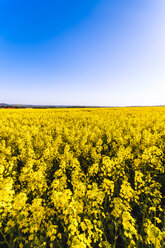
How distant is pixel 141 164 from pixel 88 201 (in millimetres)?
3073

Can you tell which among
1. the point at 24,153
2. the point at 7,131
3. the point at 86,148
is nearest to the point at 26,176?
the point at 24,153

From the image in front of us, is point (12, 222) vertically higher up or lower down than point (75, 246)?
lower down

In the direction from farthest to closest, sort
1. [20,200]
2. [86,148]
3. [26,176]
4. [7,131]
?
[7,131]
[86,148]
[26,176]
[20,200]

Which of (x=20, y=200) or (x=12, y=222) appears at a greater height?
(x=20, y=200)

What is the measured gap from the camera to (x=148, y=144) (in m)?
7.01

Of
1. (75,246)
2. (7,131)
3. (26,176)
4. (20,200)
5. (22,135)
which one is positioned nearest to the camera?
(75,246)

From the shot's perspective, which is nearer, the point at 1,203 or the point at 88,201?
the point at 1,203

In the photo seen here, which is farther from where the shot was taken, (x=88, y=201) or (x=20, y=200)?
(x=88, y=201)

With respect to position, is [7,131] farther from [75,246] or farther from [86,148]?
[75,246]

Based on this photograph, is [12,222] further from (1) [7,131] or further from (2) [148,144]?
(1) [7,131]

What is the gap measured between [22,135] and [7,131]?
215cm

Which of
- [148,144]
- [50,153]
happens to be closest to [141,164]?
[148,144]

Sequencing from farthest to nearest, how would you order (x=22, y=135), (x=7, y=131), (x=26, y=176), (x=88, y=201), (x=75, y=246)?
1. (x=7, y=131)
2. (x=22, y=135)
3. (x=26, y=176)
4. (x=88, y=201)
5. (x=75, y=246)

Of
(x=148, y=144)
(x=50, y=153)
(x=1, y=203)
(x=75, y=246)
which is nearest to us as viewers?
(x=75, y=246)
